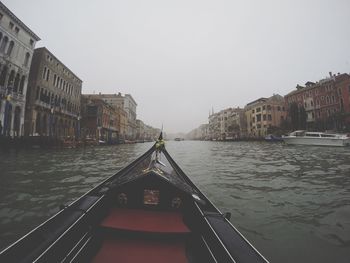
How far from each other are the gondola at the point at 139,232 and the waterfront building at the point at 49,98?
2160cm

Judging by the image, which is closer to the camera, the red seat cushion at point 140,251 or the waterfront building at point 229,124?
the red seat cushion at point 140,251

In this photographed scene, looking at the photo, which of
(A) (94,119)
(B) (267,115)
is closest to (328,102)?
(B) (267,115)

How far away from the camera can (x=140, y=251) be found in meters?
1.75

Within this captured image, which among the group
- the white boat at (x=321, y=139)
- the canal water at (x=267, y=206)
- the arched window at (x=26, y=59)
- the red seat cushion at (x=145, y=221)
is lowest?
the canal water at (x=267, y=206)

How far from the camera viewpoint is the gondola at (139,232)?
144cm

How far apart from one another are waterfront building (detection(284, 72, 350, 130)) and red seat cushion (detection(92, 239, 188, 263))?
32.4 metres

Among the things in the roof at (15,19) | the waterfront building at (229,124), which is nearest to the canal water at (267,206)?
the roof at (15,19)

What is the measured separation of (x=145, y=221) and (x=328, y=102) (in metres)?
38.8

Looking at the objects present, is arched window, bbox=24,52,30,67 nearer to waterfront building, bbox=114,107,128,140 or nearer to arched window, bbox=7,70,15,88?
arched window, bbox=7,70,15,88

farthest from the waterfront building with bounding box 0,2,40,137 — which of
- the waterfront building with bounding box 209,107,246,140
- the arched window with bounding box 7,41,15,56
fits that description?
the waterfront building with bounding box 209,107,246,140

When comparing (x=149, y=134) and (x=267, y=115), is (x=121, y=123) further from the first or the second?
(x=149, y=134)

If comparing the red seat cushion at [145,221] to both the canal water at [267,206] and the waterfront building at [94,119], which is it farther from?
the waterfront building at [94,119]

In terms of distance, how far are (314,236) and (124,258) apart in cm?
255

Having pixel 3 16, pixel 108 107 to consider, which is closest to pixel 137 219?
pixel 3 16
